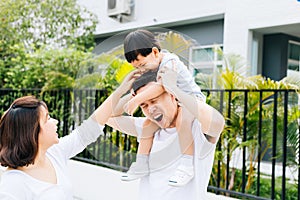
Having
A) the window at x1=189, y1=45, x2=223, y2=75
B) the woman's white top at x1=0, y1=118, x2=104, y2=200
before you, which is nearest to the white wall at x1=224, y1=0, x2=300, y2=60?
the woman's white top at x1=0, y1=118, x2=104, y2=200

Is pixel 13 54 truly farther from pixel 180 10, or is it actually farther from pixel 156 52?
pixel 156 52

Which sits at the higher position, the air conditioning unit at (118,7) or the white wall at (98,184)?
the air conditioning unit at (118,7)

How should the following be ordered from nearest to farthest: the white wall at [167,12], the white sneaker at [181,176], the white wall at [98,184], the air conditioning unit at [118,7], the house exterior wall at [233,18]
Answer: the white sneaker at [181,176] < the white wall at [98,184] < the house exterior wall at [233,18] < the white wall at [167,12] < the air conditioning unit at [118,7]

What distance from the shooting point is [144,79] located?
113 centimetres

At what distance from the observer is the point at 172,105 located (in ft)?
3.77

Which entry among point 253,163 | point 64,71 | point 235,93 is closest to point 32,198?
point 235,93

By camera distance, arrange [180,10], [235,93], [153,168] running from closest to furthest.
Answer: [153,168]
[235,93]
[180,10]

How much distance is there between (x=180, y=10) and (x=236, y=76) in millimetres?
4046

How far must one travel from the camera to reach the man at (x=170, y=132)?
112cm

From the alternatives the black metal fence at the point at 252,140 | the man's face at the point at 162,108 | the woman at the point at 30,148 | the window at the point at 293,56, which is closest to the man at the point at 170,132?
the man's face at the point at 162,108

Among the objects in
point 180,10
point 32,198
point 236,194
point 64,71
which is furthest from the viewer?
point 180,10

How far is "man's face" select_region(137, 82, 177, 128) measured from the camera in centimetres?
113

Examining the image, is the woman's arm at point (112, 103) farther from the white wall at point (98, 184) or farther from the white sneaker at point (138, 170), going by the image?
the white wall at point (98, 184)

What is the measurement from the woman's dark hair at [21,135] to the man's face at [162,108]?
55 cm
